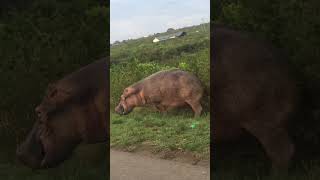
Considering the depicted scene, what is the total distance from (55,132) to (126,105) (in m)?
0.81

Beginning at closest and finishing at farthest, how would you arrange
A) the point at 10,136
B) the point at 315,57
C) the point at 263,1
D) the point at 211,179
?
the point at 315,57, the point at 211,179, the point at 263,1, the point at 10,136

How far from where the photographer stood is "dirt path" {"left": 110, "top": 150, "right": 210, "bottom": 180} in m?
5.68

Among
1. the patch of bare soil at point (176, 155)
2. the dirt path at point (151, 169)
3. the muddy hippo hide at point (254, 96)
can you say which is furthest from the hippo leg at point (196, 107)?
the dirt path at point (151, 169)

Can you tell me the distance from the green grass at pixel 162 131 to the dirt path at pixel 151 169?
0.14 meters

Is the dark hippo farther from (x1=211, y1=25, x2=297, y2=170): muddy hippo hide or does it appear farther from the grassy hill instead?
(x1=211, y1=25, x2=297, y2=170): muddy hippo hide

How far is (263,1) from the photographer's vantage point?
6203 millimetres

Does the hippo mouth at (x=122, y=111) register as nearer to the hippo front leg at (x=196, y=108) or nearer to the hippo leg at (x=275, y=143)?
the hippo front leg at (x=196, y=108)

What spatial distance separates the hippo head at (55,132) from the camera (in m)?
5.91

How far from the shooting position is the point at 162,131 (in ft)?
19.5

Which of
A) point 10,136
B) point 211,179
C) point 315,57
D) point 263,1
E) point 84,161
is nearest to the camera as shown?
point 315,57

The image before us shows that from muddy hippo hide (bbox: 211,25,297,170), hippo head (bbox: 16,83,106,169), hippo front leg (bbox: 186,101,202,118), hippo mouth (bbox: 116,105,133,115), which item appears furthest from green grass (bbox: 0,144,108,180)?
muddy hippo hide (bbox: 211,25,297,170)

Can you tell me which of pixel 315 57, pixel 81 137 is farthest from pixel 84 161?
pixel 315 57

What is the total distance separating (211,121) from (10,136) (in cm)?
308

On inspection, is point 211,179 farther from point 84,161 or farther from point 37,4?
point 37,4
